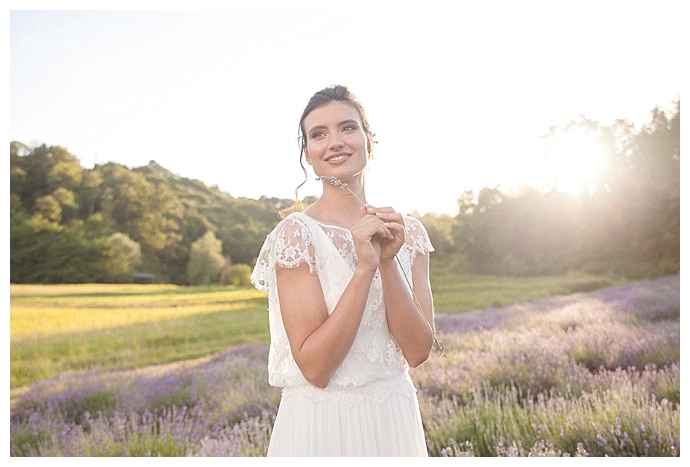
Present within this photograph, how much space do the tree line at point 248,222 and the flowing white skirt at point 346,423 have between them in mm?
3659

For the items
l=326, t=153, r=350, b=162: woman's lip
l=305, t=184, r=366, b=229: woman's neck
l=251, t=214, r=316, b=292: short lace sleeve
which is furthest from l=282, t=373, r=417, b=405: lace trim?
l=326, t=153, r=350, b=162: woman's lip

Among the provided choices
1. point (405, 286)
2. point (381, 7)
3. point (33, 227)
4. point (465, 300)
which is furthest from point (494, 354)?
point (33, 227)

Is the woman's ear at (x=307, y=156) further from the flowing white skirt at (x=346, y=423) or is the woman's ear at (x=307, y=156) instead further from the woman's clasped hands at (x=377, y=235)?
the flowing white skirt at (x=346, y=423)

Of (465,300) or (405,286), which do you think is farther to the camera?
(465,300)

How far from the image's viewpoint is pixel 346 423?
1300 millimetres

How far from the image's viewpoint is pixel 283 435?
4.38 feet

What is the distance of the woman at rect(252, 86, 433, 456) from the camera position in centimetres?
118

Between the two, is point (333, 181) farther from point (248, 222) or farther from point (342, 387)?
point (248, 222)

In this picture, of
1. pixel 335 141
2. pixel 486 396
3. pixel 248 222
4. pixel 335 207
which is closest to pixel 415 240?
pixel 335 207

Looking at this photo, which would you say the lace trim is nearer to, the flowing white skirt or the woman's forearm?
the flowing white skirt

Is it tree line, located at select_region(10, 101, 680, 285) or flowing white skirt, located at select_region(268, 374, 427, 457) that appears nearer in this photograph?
flowing white skirt, located at select_region(268, 374, 427, 457)

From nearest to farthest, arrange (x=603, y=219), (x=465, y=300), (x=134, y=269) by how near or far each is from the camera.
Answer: (x=134, y=269) → (x=603, y=219) → (x=465, y=300)
